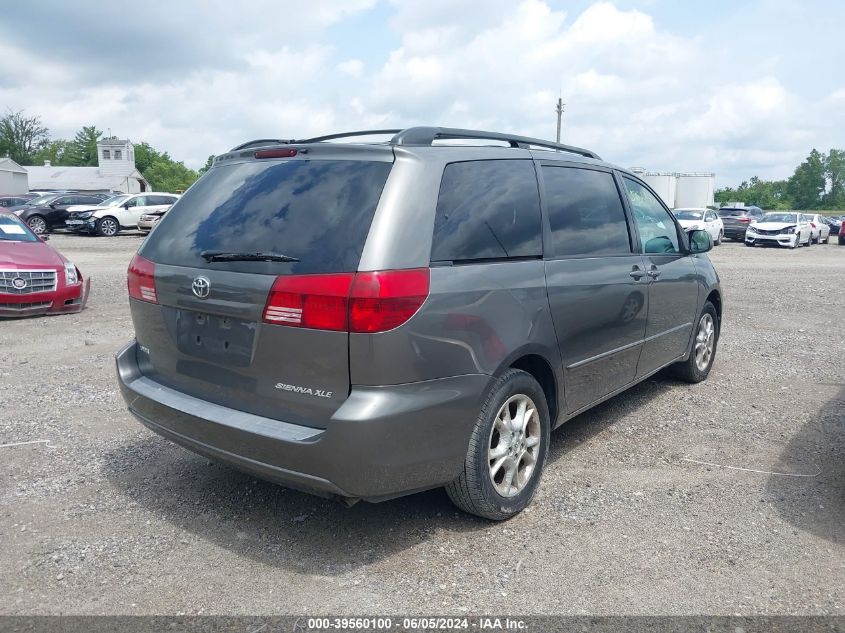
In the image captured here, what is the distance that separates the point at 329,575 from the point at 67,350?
5.45 meters

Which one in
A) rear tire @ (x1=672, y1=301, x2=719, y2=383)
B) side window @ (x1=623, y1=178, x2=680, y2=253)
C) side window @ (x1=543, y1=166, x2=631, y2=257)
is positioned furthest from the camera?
rear tire @ (x1=672, y1=301, x2=719, y2=383)

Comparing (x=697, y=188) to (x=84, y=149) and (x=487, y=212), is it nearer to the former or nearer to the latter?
(x=487, y=212)

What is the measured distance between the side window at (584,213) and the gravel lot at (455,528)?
1335mm

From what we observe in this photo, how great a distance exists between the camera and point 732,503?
12.6 feet

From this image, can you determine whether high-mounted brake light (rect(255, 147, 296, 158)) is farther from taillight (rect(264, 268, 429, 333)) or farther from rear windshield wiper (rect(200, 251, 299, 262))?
taillight (rect(264, 268, 429, 333))

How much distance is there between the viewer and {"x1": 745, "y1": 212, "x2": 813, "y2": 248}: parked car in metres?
28.5

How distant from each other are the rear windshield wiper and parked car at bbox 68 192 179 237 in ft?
88.3

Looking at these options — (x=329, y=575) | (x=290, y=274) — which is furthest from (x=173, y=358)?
(x=329, y=575)

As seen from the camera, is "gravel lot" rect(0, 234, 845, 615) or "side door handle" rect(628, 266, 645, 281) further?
"side door handle" rect(628, 266, 645, 281)

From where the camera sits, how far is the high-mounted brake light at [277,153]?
11.3 ft

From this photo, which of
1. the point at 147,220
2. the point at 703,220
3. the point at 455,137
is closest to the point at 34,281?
the point at 455,137

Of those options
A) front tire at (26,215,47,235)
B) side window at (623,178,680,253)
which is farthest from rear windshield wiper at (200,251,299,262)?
front tire at (26,215,47,235)

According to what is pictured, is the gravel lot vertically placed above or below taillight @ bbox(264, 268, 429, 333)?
below

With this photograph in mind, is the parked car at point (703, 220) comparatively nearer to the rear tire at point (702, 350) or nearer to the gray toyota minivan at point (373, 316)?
the rear tire at point (702, 350)
